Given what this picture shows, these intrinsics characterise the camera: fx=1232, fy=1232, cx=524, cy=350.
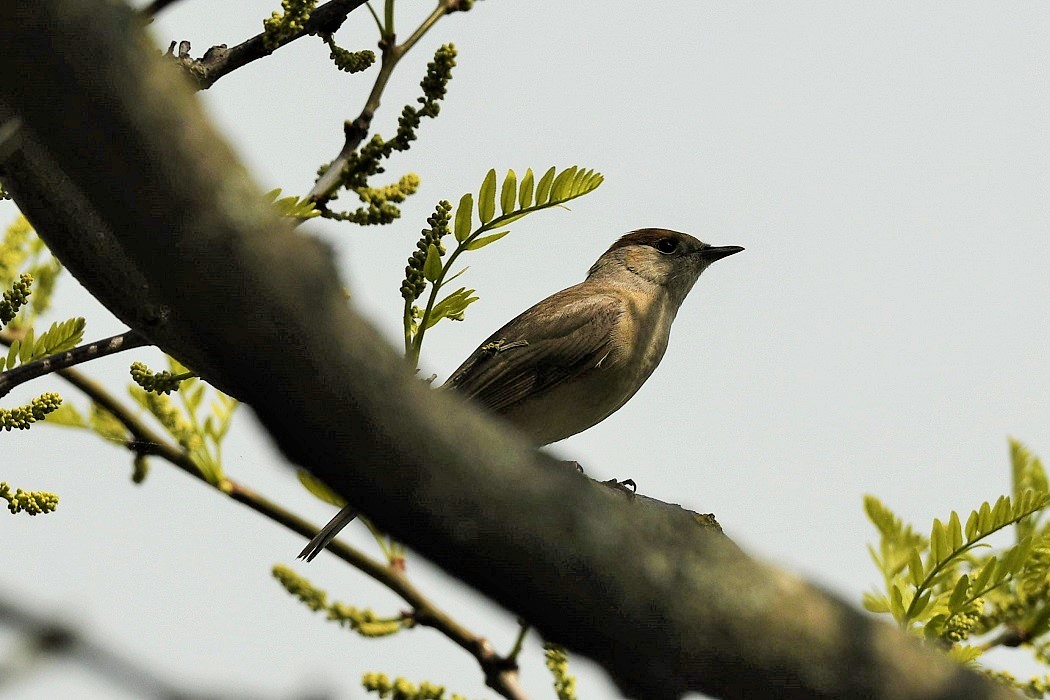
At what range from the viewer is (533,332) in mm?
6652

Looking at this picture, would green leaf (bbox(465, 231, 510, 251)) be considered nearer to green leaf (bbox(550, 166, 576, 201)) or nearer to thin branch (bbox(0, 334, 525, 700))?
green leaf (bbox(550, 166, 576, 201))

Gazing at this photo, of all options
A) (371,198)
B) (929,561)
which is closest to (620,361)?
(929,561)

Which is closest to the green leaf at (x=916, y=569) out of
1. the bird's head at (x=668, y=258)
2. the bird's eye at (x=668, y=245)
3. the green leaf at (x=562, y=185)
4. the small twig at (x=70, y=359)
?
the green leaf at (x=562, y=185)

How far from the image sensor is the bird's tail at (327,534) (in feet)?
12.4

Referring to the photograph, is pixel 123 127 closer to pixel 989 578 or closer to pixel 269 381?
pixel 269 381

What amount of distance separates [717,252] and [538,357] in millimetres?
1925

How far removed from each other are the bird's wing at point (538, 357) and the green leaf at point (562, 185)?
2442 mm

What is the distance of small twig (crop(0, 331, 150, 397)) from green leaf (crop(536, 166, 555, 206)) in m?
1.25

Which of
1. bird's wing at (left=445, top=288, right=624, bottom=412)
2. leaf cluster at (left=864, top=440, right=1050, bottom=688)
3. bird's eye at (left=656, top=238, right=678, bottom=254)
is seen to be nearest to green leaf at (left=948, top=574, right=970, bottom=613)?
leaf cluster at (left=864, top=440, right=1050, bottom=688)

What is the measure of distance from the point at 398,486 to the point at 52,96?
24.9 inches

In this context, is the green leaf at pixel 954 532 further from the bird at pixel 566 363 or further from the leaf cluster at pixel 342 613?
the bird at pixel 566 363

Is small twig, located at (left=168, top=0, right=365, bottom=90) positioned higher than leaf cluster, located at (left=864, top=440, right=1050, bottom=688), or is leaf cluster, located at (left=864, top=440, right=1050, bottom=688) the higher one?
leaf cluster, located at (left=864, top=440, right=1050, bottom=688)

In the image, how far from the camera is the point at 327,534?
388 centimetres

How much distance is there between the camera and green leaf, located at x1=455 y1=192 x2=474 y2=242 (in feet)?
11.1
